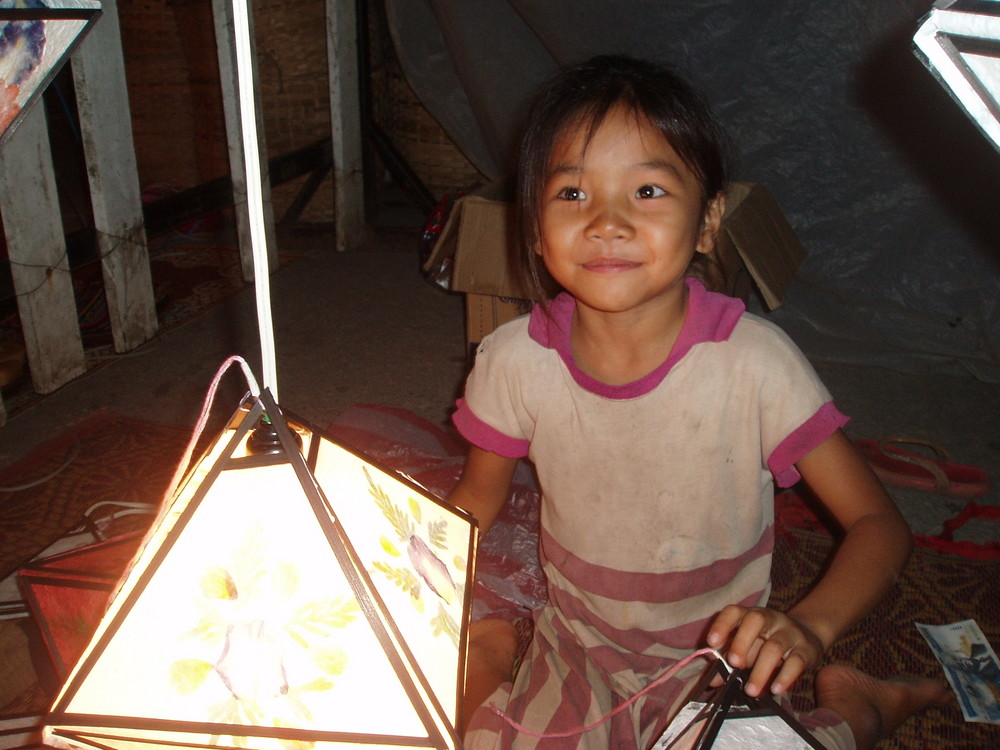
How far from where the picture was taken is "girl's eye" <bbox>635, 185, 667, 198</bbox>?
924 mm

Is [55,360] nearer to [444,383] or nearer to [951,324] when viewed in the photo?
[444,383]

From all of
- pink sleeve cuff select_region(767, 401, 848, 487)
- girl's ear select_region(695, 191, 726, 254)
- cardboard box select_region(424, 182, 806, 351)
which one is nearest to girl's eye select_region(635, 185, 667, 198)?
girl's ear select_region(695, 191, 726, 254)

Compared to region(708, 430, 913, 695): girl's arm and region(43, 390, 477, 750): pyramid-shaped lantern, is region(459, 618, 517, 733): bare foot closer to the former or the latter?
region(708, 430, 913, 695): girl's arm

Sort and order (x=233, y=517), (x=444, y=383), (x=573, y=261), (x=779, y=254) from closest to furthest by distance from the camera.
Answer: (x=233, y=517) < (x=573, y=261) < (x=779, y=254) < (x=444, y=383)

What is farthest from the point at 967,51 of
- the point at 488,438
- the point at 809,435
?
the point at 488,438

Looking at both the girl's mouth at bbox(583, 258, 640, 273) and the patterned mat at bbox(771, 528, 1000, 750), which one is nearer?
the girl's mouth at bbox(583, 258, 640, 273)

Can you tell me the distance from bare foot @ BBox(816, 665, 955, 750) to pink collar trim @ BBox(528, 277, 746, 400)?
548 millimetres

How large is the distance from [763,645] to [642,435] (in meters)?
0.36

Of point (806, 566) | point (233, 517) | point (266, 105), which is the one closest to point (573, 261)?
point (233, 517)

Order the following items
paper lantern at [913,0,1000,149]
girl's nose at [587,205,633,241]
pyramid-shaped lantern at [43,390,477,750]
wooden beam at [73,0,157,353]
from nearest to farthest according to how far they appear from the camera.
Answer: paper lantern at [913,0,1000,149], pyramid-shaped lantern at [43,390,477,750], girl's nose at [587,205,633,241], wooden beam at [73,0,157,353]

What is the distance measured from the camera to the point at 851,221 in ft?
8.65

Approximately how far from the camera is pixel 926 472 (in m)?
1.89

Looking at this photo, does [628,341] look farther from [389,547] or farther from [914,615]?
[914,615]

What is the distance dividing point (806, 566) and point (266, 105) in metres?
3.17
